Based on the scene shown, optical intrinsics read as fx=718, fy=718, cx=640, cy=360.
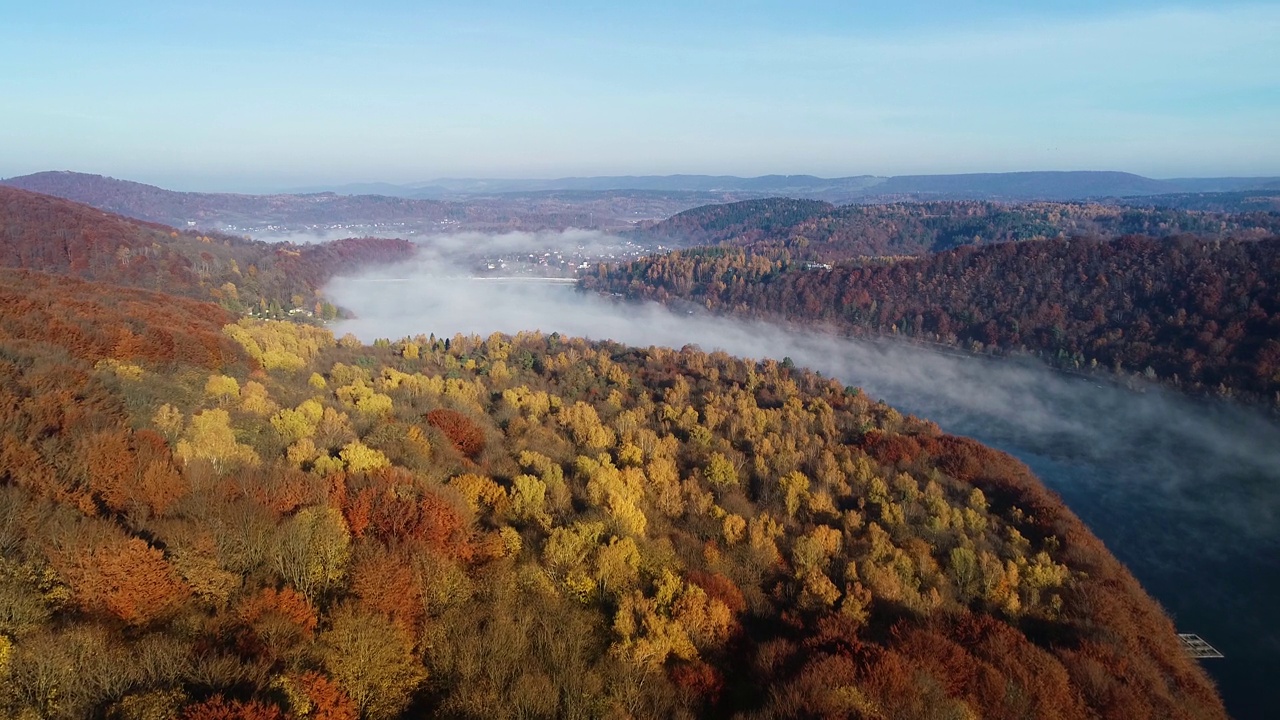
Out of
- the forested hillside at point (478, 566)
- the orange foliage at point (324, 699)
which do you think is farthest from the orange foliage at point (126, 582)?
the orange foliage at point (324, 699)

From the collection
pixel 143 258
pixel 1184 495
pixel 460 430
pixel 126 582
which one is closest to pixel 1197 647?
pixel 1184 495

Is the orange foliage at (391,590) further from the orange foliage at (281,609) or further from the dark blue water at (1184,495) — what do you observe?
the dark blue water at (1184,495)

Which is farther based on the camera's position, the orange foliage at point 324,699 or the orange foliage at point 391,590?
the orange foliage at point 391,590

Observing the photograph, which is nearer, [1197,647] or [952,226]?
[1197,647]

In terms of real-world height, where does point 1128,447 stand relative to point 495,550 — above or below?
below

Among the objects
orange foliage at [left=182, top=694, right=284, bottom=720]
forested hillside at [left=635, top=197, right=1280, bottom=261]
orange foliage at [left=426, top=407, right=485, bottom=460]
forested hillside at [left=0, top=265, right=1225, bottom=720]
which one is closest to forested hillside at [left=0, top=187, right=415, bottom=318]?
forested hillside at [left=0, top=265, right=1225, bottom=720]

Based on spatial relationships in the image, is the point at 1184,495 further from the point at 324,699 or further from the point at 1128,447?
the point at 324,699

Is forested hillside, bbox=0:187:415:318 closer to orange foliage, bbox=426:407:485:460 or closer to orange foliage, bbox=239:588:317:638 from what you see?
orange foliage, bbox=426:407:485:460
